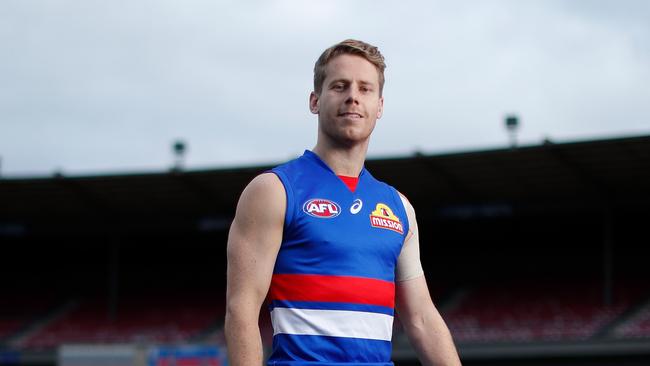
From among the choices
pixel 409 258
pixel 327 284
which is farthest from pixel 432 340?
pixel 327 284

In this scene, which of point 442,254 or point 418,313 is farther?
point 442,254

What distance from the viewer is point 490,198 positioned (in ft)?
82.6

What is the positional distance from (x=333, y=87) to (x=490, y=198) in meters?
22.0

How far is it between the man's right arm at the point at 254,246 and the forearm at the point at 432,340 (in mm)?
709

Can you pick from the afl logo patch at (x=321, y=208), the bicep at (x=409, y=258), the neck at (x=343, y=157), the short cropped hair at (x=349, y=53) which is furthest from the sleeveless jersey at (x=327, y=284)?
the short cropped hair at (x=349, y=53)

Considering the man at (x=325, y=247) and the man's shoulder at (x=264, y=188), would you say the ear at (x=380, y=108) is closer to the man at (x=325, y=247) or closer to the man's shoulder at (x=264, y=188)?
the man at (x=325, y=247)

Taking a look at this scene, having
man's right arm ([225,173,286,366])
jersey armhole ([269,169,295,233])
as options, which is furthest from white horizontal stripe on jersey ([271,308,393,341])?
jersey armhole ([269,169,295,233])

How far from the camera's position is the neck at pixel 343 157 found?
3660 millimetres

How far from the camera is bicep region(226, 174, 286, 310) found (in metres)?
3.40

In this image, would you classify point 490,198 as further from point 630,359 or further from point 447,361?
point 447,361

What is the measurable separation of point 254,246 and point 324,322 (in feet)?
1.14

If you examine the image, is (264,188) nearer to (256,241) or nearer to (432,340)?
(256,241)

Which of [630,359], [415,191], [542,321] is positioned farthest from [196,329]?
[630,359]

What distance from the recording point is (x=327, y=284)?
11.3 feet
